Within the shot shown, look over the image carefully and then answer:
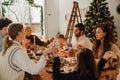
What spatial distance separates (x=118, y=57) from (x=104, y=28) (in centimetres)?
58

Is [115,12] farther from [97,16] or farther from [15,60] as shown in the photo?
[15,60]

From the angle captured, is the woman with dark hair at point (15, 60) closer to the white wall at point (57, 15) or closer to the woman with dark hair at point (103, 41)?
the woman with dark hair at point (103, 41)

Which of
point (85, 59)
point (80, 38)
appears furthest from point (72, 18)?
point (85, 59)

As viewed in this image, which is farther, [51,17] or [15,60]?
[51,17]

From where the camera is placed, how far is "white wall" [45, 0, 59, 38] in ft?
27.9

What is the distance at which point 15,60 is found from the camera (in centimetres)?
216

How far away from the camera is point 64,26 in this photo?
27.9 ft

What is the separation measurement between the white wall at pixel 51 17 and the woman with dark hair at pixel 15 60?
621cm

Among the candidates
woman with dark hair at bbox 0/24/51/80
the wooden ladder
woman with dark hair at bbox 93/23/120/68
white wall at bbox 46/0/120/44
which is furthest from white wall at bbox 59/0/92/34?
woman with dark hair at bbox 0/24/51/80

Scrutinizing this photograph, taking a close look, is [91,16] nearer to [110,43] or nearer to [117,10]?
[117,10]

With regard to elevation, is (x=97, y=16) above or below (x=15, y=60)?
above

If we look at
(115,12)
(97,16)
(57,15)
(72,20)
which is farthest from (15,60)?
(57,15)

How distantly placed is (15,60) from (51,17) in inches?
258

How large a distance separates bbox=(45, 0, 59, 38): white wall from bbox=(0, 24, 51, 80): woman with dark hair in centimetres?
621
